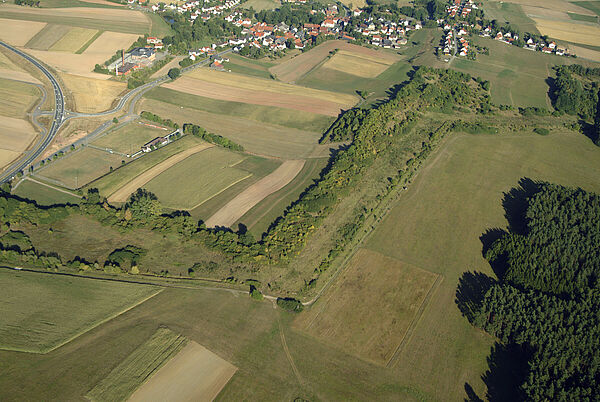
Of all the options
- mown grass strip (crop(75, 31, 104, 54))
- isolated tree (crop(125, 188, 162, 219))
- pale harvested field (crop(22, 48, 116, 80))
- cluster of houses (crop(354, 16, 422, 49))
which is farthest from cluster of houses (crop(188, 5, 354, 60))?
isolated tree (crop(125, 188, 162, 219))

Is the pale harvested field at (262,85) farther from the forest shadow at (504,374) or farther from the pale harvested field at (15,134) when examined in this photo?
the forest shadow at (504,374)

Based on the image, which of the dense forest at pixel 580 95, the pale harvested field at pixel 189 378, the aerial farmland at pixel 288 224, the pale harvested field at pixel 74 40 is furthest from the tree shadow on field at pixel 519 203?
the pale harvested field at pixel 74 40

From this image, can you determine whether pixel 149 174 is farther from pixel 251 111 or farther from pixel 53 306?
pixel 251 111

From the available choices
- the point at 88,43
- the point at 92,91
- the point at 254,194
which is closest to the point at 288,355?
the point at 254,194

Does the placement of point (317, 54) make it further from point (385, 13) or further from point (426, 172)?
point (426, 172)

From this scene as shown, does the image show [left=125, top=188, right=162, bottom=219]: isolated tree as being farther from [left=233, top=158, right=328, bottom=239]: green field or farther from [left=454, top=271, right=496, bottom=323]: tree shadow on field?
[left=454, top=271, right=496, bottom=323]: tree shadow on field

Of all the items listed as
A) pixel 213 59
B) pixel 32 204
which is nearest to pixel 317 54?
pixel 213 59
